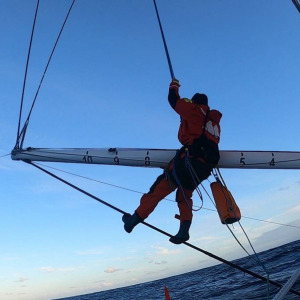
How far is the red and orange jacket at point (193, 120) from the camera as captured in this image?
18.7 feet

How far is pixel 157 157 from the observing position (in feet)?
19.8

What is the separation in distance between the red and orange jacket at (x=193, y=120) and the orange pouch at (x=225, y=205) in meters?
0.80

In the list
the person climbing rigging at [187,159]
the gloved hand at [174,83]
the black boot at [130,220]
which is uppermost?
the gloved hand at [174,83]

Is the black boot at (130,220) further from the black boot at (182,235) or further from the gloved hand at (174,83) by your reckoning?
the gloved hand at (174,83)

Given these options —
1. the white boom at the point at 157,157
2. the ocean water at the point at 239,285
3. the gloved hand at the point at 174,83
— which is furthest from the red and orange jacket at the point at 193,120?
the ocean water at the point at 239,285

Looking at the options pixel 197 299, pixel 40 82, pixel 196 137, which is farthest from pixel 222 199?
pixel 197 299

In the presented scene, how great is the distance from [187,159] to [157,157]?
0.65 metres

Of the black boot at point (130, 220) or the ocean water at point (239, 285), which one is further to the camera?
the ocean water at point (239, 285)

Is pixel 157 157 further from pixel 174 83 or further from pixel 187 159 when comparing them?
pixel 174 83

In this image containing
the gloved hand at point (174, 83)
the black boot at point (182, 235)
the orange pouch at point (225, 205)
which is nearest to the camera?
the orange pouch at point (225, 205)

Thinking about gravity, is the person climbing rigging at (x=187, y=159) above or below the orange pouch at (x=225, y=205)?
above

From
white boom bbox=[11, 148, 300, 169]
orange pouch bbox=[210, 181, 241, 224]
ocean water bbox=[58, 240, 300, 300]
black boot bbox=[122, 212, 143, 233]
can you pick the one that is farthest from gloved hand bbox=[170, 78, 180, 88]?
ocean water bbox=[58, 240, 300, 300]

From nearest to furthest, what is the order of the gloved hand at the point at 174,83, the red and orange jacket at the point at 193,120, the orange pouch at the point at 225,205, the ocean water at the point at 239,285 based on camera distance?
1. the orange pouch at the point at 225,205
2. the red and orange jacket at the point at 193,120
3. the gloved hand at the point at 174,83
4. the ocean water at the point at 239,285

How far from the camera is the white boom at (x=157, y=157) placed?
5.87 metres
